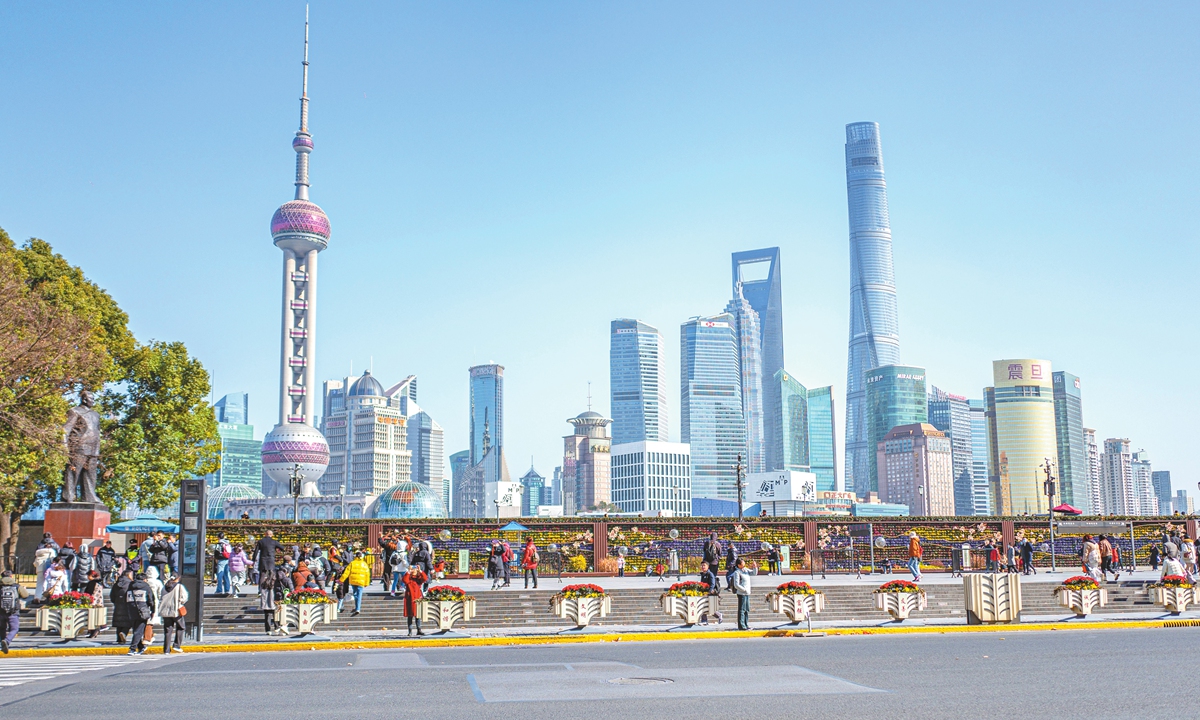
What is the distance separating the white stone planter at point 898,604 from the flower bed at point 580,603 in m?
6.78

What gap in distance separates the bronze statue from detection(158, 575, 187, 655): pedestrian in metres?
10.7

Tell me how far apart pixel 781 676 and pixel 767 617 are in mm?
13080

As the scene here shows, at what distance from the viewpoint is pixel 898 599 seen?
25547mm

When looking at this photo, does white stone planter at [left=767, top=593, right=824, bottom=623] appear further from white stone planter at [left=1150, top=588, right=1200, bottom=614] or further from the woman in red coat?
white stone planter at [left=1150, top=588, right=1200, bottom=614]

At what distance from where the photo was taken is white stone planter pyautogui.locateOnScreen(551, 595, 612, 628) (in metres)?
25.3

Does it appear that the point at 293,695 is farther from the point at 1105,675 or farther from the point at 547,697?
the point at 1105,675

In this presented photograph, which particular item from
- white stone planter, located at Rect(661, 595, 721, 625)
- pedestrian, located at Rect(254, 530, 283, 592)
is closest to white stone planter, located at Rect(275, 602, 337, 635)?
pedestrian, located at Rect(254, 530, 283, 592)

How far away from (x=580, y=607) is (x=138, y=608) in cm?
995

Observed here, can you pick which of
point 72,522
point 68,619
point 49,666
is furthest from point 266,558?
point 49,666

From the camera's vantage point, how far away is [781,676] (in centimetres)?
1530

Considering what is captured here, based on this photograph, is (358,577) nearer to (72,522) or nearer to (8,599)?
(8,599)

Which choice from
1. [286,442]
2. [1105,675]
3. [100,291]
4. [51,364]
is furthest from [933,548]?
[286,442]

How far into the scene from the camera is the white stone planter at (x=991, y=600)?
80.9ft

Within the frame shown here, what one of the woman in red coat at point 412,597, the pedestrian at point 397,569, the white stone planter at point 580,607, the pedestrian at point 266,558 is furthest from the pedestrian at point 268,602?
the white stone planter at point 580,607
